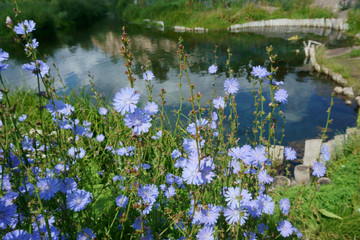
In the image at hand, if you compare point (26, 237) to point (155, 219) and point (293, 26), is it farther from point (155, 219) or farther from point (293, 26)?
point (293, 26)

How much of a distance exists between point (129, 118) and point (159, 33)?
1461 centimetres

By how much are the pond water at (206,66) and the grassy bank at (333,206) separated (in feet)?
5.21

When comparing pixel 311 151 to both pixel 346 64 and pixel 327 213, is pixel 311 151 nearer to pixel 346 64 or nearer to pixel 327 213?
pixel 327 213

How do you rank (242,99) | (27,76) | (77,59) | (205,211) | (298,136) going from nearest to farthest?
(205,211)
(298,136)
(242,99)
(27,76)
(77,59)

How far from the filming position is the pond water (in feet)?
18.1

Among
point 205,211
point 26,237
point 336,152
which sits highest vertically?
point 26,237

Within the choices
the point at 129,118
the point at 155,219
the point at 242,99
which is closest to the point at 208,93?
the point at 242,99

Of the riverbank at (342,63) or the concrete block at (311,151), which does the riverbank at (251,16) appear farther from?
the concrete block at (311,151)

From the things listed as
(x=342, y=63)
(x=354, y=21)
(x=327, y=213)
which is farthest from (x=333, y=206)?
(x=354, y=21)

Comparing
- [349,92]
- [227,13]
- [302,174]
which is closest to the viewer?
[302,174]

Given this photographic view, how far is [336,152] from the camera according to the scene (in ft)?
11.6

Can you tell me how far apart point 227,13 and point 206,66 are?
8494 millimetres

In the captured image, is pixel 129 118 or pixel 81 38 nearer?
pixel 129 118

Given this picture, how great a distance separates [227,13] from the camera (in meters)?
15.4
